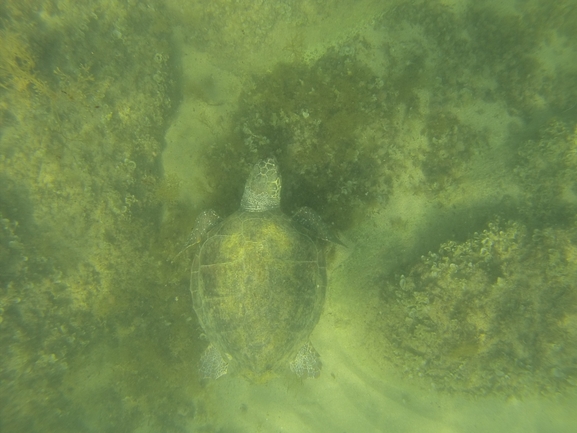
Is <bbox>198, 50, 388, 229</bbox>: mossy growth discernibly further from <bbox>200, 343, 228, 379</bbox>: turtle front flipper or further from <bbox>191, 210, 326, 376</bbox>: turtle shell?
<bbox>200, 343, 228, 379</bbox>: turtle front flipper

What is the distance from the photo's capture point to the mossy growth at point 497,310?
3631mm

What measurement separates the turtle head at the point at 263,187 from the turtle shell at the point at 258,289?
0.80ft

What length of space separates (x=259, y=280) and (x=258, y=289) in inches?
4.3

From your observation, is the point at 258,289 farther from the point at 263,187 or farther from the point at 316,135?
the point at 316,135

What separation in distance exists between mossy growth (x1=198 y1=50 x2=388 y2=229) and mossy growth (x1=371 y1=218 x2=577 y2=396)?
143cm

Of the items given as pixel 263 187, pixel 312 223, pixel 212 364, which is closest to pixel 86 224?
pixel 263 187

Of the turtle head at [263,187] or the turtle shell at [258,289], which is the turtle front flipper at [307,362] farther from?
the turtle head at [263,187]

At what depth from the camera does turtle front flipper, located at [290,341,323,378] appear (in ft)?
14.9

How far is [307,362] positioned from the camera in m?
4.56

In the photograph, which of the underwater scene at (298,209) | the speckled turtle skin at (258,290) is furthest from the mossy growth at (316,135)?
the speckled turtle skin at (258,290)

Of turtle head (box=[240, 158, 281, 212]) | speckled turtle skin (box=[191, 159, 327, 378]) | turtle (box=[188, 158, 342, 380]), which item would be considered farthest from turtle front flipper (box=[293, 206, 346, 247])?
turtle head (box=[240, 158, 281, 212])

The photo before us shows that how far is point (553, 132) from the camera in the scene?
3.90 meters

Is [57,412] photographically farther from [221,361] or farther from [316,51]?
[316,51]

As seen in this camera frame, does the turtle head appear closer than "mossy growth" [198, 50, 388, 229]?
Yes
